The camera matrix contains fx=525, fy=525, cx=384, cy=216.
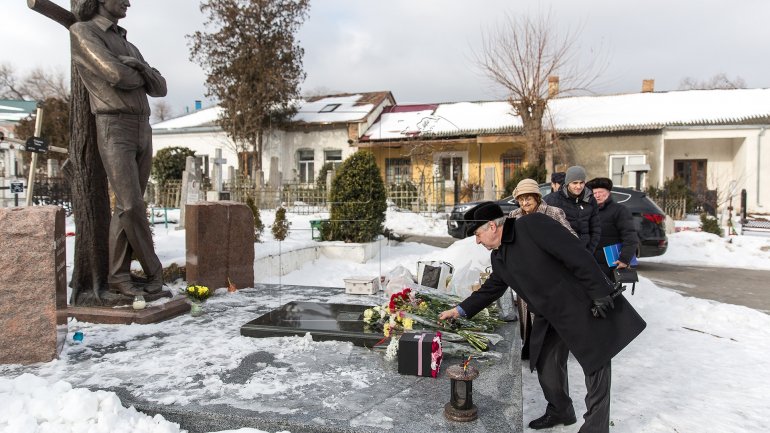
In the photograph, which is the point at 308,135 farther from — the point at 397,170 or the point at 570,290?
the point at 570,290

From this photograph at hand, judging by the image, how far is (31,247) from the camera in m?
3.52

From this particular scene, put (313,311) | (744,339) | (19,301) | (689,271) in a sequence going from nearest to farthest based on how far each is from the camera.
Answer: (19,301) → (313,311) → (744,339) → (689,271)

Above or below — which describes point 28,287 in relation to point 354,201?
below

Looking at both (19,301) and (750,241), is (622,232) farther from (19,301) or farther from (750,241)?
(750,241)

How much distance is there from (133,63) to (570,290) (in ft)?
12.7

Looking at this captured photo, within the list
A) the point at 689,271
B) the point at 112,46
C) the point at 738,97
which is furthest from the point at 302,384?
the point at 738,97

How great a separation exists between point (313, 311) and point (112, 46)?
2.84m

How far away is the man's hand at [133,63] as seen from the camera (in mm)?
4355

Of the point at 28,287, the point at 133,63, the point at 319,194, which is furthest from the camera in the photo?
the point at 319,194

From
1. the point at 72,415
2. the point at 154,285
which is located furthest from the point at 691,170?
the point at 72,415

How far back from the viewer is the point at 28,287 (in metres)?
3.50

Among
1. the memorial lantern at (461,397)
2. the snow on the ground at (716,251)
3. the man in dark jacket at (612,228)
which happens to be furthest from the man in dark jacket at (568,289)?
the snow on the ground at (716,251)

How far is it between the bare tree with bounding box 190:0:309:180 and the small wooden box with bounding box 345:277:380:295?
49.3 ft

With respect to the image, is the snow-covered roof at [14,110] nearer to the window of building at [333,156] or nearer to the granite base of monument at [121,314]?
the window of building at [333,156]
